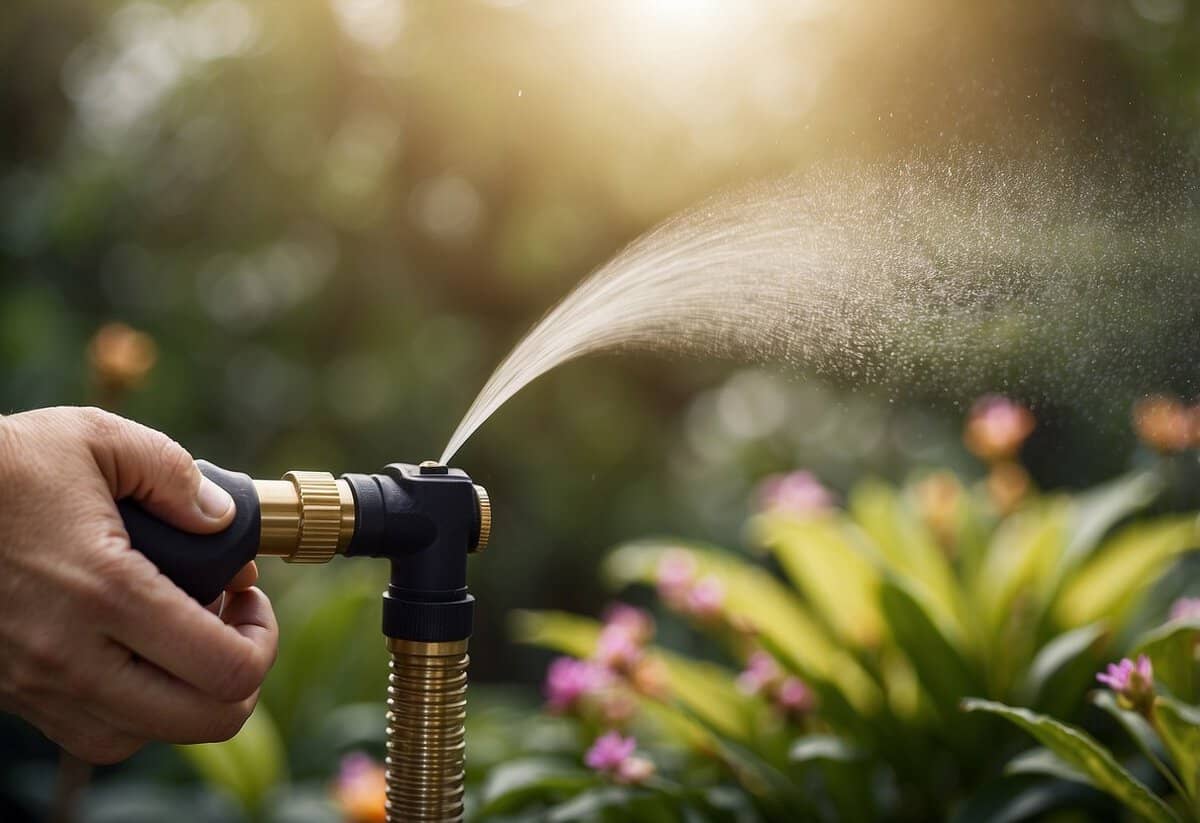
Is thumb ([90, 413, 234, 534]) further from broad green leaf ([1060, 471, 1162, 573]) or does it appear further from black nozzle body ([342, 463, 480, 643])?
broad green leaf ([1060, 471, 1162, 573])

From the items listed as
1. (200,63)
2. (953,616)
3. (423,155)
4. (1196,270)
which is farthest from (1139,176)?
(200,63)

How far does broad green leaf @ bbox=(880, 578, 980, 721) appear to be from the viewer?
1.14m

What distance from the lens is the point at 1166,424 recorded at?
1125 mm

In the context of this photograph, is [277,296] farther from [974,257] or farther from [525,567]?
[974,257]

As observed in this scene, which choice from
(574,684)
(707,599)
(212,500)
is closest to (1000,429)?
(707,599)

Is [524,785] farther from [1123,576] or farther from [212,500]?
[1123,576]

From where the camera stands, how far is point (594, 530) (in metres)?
2.54

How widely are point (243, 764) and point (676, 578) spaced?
78 centimetres

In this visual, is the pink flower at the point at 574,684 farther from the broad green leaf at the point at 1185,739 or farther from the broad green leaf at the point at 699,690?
the broad green leaf at the point at 1185,739

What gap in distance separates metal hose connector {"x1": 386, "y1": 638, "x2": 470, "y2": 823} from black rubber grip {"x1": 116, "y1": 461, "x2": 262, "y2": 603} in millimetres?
166

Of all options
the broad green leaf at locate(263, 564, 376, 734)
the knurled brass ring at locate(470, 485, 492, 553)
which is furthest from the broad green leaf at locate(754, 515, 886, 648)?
the broad green leaf at locate(263, 564, 376, 734)

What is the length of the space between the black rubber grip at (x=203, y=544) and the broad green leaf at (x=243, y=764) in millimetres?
954

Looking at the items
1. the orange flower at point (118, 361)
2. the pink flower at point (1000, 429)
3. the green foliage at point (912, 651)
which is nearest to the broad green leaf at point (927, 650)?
the green foliage at point (912, 651)

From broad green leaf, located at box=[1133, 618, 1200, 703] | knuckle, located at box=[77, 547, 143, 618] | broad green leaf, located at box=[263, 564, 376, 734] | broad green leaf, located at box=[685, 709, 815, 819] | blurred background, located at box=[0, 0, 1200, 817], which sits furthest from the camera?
blurred background, located at box=[0, 0, 1200, 817]
